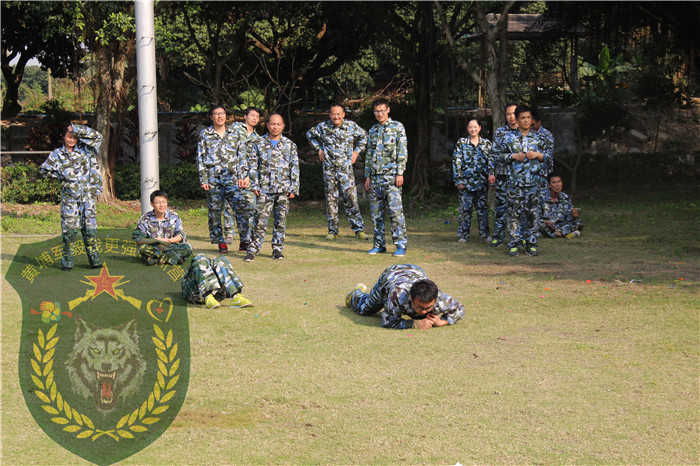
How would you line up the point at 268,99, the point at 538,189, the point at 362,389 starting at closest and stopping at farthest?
the point at 362,389, the point at 538,189, the point at 268,99

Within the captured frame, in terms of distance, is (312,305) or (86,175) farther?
(86,175)

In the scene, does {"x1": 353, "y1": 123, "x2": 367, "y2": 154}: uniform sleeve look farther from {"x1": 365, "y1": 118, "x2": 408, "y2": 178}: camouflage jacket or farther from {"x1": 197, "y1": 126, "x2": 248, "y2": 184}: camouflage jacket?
{"x1": 197, "y1": 126, "x2": 248, "y2": 184}: camouflage jacket

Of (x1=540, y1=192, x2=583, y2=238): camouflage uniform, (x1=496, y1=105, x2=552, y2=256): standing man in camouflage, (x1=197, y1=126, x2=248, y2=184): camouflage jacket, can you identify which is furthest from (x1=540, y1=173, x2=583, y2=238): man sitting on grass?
(x1=197, y1=126, x2=248, y2=184): camouflage jacket

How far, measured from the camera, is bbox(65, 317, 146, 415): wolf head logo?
135 inches

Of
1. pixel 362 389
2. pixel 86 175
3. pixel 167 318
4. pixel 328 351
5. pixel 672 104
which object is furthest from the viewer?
pixel 672 104

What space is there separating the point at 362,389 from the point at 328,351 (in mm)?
911

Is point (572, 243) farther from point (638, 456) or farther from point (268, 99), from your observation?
point (268, 99)

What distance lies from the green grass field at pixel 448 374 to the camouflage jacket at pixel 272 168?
114cm

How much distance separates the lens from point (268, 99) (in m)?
20.7

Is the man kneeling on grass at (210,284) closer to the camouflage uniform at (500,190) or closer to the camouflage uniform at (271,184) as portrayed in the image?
the camouflage uniform at (271,184)

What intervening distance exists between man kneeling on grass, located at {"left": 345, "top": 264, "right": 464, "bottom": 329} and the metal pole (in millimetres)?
4301

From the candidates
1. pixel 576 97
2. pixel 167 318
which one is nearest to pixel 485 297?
pixel 167 318

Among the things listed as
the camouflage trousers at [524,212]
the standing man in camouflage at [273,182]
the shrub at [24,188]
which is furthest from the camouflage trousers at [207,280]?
the shrub at [24,188]

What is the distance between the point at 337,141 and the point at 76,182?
14.1ft
